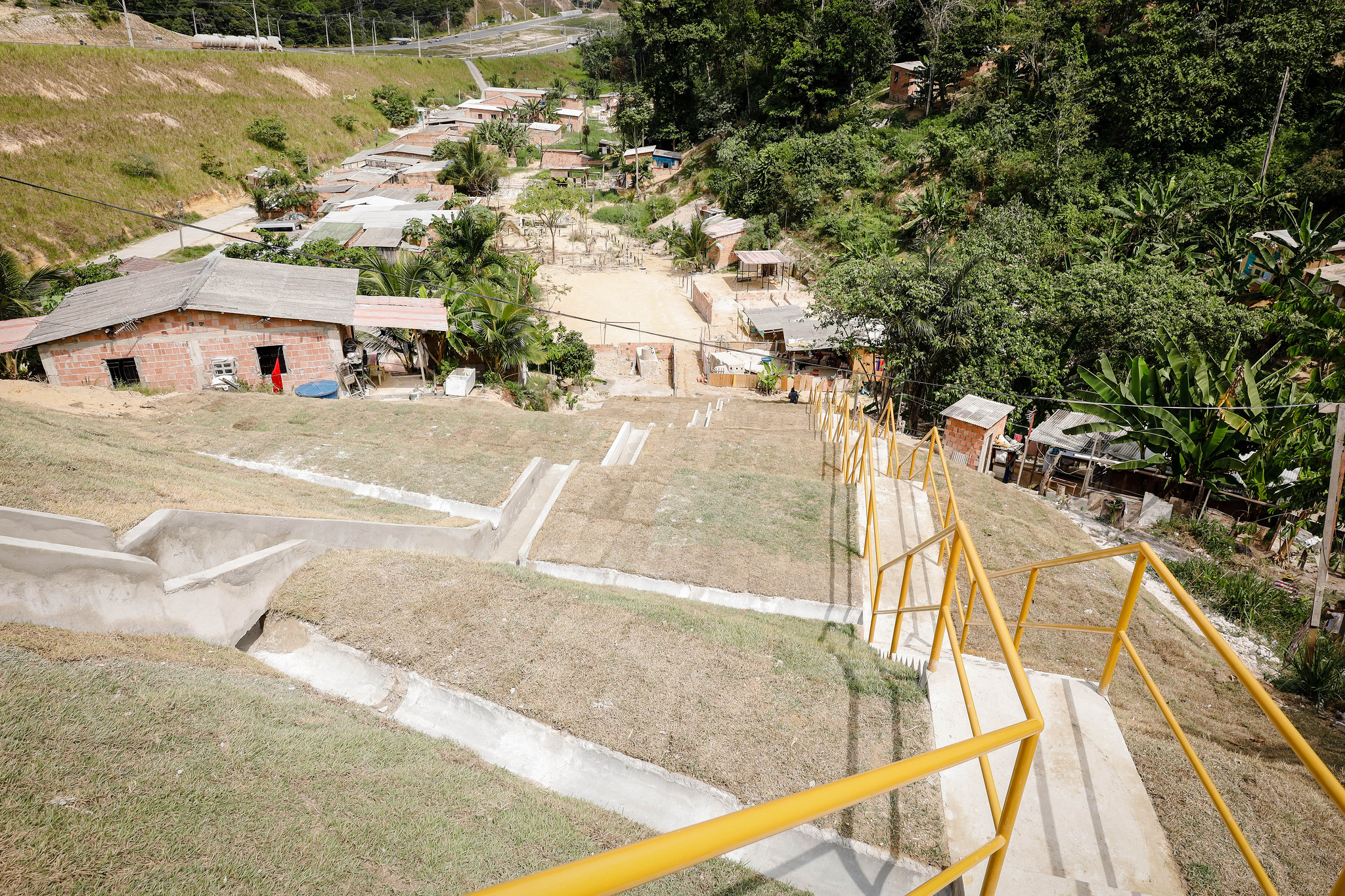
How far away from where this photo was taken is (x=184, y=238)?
123 feet

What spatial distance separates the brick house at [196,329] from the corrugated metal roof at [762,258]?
2078cm

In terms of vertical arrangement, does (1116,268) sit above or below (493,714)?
above


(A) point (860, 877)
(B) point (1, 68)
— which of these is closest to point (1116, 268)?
(A) point (860, 877)

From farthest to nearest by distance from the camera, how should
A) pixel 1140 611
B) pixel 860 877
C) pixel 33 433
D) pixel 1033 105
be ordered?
pixel 1033 105
pixel 33 433
pixel 1140 611
pixel 860 877

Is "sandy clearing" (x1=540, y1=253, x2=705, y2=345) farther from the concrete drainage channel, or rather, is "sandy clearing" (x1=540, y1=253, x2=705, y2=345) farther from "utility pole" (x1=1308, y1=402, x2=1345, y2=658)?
the concrete drainage channel

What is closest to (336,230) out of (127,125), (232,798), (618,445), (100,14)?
(127,125)

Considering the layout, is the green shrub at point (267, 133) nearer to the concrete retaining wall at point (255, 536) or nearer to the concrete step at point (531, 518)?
the concrete step at point (531, 518)

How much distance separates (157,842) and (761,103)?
2058 inches

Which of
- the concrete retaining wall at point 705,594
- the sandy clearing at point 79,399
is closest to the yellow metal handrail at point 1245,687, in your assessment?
the concrete retaining wall at point 705,594

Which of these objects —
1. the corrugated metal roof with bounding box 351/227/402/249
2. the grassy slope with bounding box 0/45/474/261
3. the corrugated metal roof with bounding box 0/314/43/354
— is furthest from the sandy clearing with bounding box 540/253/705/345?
the grassy slope with bounding box 0/45/474/261

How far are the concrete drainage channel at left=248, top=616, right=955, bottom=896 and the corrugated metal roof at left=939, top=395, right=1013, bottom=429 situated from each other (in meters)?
13.0

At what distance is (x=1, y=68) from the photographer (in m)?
40.1

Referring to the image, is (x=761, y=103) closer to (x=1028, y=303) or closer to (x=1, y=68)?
(x=1028, y=303)

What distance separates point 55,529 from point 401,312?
1355 cm
